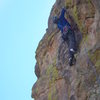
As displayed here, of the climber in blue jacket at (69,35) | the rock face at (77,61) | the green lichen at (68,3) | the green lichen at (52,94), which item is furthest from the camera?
the green lichen at (52,94)

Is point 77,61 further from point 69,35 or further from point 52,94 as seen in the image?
point 52,94

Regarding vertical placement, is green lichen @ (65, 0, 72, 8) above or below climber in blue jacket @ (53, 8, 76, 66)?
above

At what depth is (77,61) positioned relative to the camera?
2059 centimetres

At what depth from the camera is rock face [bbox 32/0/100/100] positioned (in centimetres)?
1894

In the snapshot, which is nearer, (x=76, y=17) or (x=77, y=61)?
(x=77, y=61)

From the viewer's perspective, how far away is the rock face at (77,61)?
18938mm

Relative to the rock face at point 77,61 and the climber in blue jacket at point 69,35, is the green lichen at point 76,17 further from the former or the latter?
the climber in blue jacket at point 69,35

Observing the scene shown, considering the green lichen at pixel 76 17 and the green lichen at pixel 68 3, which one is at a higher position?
the green lichen at pixel 68 3

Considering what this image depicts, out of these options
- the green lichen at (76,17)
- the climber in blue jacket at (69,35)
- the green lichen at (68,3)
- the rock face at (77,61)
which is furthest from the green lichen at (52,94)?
the green lichen at (68,3)

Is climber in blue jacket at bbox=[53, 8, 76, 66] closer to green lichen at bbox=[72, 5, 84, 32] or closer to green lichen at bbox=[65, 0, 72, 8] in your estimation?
green lichen at bbox=[65, 0, 72, 8]

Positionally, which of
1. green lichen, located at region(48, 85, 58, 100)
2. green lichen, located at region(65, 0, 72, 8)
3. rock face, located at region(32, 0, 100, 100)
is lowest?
green lichen, located at region(48, 85, 58, 100)

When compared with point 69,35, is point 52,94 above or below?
below

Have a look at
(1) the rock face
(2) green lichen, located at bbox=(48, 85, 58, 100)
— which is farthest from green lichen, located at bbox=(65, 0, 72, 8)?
(2) green lichen, located at bbox=(48, 85, 58, 100)

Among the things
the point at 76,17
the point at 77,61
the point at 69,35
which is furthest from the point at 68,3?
the point at 77,61
